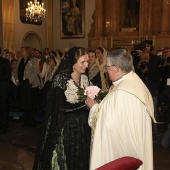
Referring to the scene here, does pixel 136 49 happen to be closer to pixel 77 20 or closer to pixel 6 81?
pixel 6 81

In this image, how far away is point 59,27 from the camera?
49.8 feet

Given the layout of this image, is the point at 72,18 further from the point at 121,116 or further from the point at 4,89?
the point at 121,116

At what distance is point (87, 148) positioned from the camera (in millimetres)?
3016

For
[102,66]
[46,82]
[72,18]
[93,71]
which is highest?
[72,18]

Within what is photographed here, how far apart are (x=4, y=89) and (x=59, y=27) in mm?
10144

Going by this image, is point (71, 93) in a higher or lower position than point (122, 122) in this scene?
higher

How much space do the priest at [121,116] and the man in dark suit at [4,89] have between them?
361 centimetres

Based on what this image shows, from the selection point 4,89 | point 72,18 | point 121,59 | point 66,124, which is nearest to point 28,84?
point 4,89

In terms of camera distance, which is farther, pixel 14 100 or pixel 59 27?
pixel 59 27

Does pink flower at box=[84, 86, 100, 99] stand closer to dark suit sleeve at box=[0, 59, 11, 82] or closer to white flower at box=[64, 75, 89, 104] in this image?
white flower at box=[64, 75, 89, 104]

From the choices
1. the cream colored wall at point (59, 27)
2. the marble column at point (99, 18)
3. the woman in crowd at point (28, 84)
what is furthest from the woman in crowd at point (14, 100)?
the cream colored wall at point (59, 27)

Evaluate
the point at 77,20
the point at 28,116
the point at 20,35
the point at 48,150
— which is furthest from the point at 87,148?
the point at 77,20

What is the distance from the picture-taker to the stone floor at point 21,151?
4.16 meters

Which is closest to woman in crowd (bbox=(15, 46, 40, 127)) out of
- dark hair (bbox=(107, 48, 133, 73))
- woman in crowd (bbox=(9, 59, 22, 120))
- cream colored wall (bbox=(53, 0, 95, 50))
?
woman in crowd (bbox=(9, 59, 22, 120))
